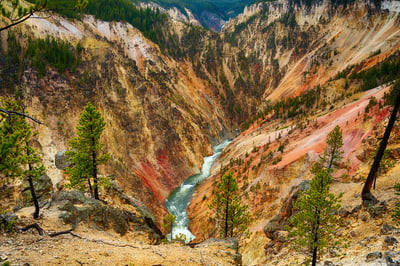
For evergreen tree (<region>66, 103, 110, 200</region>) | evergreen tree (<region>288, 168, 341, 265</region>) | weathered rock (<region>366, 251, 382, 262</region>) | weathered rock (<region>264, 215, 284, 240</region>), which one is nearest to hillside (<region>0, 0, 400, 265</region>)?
weathered rock (<region>264, 215, 284, 240</region>)

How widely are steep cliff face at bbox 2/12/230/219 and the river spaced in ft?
4.81

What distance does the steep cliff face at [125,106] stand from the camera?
3975 centimetres

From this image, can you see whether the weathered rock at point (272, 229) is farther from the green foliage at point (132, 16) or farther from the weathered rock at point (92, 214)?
the green foliage at point (132, 16)

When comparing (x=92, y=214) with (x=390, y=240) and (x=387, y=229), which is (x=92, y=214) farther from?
(x=387, y=229)

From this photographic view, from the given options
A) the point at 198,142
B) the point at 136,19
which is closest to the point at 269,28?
the point at 136,19

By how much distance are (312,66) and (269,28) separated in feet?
117

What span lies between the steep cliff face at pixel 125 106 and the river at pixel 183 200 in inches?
57.7

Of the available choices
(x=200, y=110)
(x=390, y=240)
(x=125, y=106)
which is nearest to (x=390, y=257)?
(x=390, y=240)

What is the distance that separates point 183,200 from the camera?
143ft

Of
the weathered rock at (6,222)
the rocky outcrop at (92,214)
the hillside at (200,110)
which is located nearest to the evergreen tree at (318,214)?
the hillside at (200,110)

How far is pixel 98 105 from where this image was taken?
46375 mm

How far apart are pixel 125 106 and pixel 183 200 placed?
22854 millimetres

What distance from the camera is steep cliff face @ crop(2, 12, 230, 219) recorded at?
39750 millimetres

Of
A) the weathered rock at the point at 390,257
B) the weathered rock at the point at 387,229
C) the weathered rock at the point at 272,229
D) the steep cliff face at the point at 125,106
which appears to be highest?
the steep cliff face at the point at 125,106
